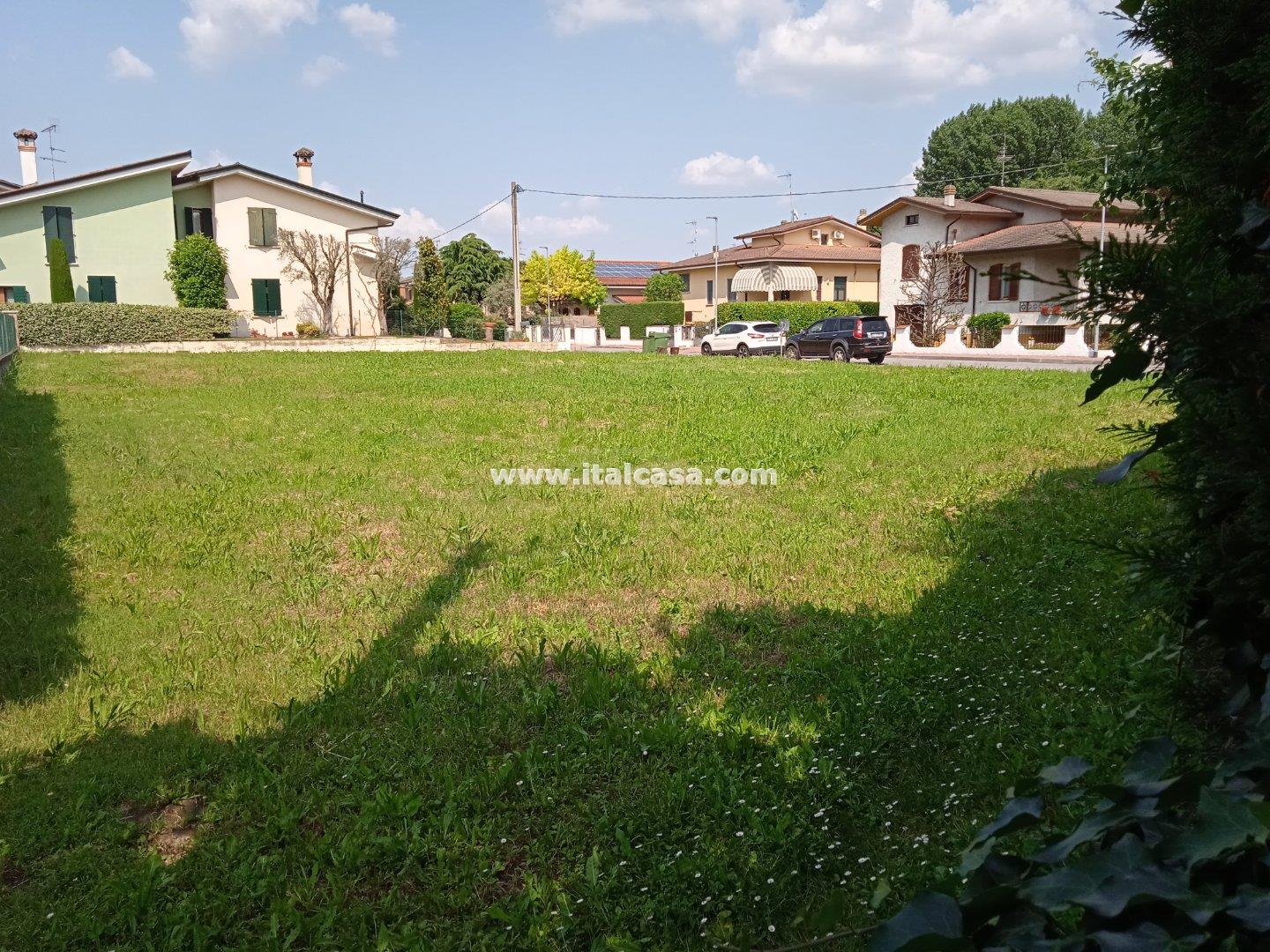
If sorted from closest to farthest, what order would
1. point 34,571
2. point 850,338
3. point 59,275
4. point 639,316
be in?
point 34,571 < point 850,338 < point 59,275 < point 639,316

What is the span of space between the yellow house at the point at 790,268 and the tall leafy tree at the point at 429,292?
19449 millimetres

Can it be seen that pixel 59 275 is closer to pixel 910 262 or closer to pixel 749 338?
pixel 749 338

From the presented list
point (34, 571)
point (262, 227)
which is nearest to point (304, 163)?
point (262, 227)

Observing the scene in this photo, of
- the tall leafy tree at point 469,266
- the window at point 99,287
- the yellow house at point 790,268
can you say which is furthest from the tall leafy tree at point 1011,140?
the window at point 99,287

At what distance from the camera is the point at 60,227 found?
118 ft

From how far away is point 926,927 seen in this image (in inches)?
49.6

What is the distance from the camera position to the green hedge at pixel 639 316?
Answer: 59906 mm

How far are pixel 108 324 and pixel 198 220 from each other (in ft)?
27.6

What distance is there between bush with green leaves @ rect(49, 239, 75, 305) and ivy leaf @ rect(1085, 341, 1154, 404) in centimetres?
3864

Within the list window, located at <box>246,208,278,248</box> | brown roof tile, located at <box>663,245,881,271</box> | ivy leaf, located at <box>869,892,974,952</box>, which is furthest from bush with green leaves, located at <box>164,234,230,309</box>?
ivy leaf, located at <box>869,892,974,952</box>

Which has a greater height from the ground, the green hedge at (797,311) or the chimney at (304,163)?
the chimney at (304,163)

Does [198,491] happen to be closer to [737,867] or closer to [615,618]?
[615,618]

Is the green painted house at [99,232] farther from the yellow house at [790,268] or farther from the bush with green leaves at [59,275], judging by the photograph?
the yellow house at [790,268]

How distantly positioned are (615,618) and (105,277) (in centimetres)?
3769
